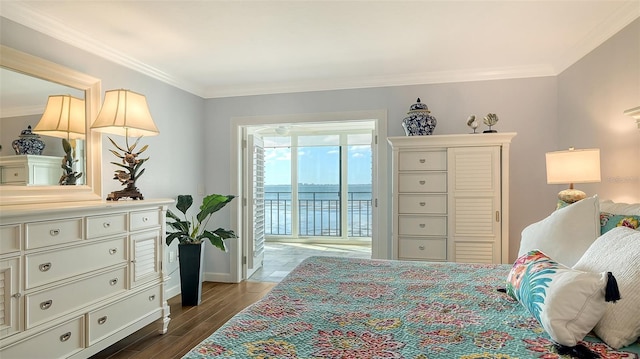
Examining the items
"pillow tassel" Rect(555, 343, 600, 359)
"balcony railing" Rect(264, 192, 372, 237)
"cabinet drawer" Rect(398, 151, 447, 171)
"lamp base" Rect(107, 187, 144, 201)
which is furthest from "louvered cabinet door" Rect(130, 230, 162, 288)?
"balcony railing" Rect(264, 192, 372, 237)

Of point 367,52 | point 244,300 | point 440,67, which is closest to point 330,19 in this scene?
point 367,52

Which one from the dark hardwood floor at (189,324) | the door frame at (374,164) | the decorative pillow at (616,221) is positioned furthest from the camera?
the door frame at (374,164)

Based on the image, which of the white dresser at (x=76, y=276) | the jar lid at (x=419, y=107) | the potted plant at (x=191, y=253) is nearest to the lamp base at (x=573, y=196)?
the jar lid at (x=419, y=107)

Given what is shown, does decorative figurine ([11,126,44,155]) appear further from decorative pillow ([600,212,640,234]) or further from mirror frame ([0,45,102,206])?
decorative pillow ([600,212,640,234])

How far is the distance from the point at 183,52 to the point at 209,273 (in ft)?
8.48

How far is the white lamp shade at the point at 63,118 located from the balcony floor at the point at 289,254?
2.61 metres

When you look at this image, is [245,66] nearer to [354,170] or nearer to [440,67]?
[440,67]

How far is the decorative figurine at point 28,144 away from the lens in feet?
7.32

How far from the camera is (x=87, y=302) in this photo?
7.08 feet

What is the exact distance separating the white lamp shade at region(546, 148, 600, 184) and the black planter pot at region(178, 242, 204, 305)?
3.14m

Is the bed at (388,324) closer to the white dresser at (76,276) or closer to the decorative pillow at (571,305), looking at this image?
the decorative pillow at (571,305)

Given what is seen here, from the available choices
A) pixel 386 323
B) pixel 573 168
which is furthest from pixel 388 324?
pixel 573 168

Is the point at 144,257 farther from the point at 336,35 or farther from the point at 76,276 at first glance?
the point at 336,35

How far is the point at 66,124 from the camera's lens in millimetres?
2551
